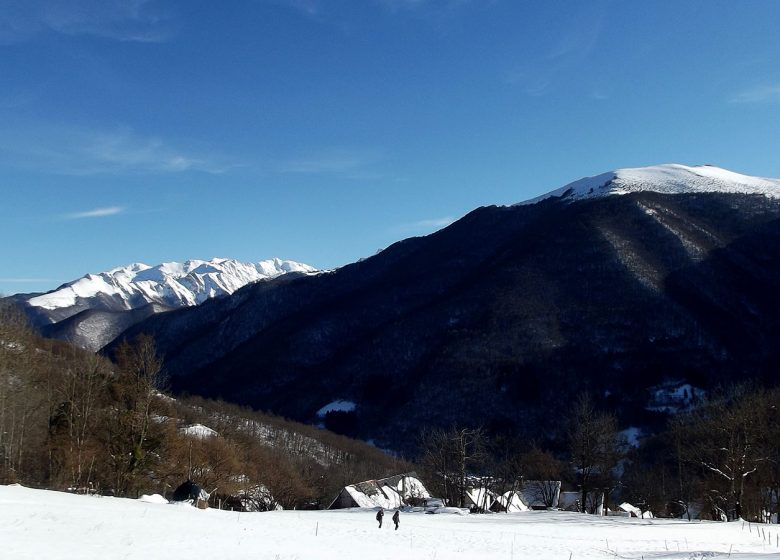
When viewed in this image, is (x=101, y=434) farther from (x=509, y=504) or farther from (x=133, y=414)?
(x=509, y=504)

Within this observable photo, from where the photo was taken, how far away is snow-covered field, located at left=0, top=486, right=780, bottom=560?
25.4 meters

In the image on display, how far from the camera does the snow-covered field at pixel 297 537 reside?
2536 centimetres

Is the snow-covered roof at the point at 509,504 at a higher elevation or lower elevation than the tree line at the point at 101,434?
lower

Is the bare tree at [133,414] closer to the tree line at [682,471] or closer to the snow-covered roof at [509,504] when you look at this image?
the tree line at [682,471]

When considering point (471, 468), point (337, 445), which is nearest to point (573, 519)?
point (471, 468)

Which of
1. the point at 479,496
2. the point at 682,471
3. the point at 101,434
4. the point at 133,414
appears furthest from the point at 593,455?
the point at 101,434

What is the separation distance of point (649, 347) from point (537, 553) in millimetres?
183622

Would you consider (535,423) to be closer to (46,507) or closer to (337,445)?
(337,445)

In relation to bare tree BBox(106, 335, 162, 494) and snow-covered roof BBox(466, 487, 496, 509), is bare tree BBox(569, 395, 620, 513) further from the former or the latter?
bare tree BBox(106, 335, 162, 494)

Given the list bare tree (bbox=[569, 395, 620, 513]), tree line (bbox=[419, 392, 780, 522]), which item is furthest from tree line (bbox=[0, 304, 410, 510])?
bare tree (bbox=[569, 395, 620, 513])

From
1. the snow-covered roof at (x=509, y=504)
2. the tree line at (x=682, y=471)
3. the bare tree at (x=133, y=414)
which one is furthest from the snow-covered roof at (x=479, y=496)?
the bare tree at (x=133, y=414)

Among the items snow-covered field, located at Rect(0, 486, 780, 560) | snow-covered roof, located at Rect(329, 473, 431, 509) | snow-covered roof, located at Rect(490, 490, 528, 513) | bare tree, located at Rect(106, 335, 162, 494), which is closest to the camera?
Result: snow-covered field, located at Rect(0, 486, 780, 560)

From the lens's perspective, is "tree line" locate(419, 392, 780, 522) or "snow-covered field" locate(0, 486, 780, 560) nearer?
"snow-covered field" locate(0, 486, 780, 560)

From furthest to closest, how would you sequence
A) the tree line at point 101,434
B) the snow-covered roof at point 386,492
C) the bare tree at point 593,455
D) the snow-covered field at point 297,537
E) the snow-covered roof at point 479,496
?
the snow-covered roof at point 386,492 < the snow-covered roof at point 479,496 < the bare tree at point 593,455 < the tree line at point 101,434 < the snow-covered field at point 297,537
